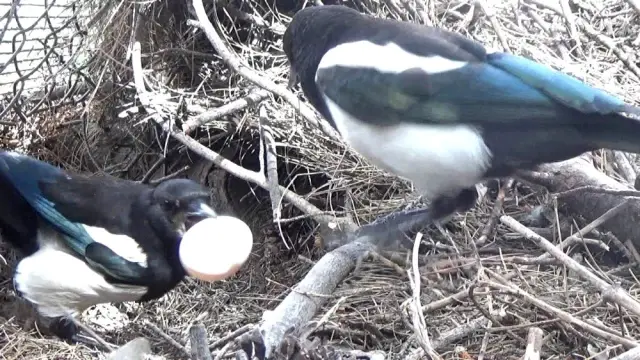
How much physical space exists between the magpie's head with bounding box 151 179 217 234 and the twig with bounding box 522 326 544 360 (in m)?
0.62

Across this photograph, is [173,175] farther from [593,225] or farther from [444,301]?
[593,225]

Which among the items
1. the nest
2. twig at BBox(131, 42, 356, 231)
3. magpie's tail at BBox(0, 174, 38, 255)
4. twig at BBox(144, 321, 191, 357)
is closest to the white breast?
the nest

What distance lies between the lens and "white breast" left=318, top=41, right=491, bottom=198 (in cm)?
137

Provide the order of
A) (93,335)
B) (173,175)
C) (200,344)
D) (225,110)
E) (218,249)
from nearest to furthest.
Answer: (200,344) < (218,249) < (93,335) < (225,110) < (173,175)

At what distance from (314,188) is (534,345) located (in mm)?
921

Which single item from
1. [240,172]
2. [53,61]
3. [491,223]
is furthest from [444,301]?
[53,61]

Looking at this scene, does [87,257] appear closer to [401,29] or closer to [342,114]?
[342,114]

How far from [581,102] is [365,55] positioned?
1.31ft

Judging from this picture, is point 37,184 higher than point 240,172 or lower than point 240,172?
higher

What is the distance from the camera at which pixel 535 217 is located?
172 centimetres

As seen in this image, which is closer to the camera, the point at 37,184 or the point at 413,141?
the point at 413,141

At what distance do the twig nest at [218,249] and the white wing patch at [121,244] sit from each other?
0.76 feet

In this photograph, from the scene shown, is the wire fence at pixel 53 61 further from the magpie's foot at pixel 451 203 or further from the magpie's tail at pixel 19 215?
the magpie's foot at pixel 451 203

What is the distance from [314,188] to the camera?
1.98m
